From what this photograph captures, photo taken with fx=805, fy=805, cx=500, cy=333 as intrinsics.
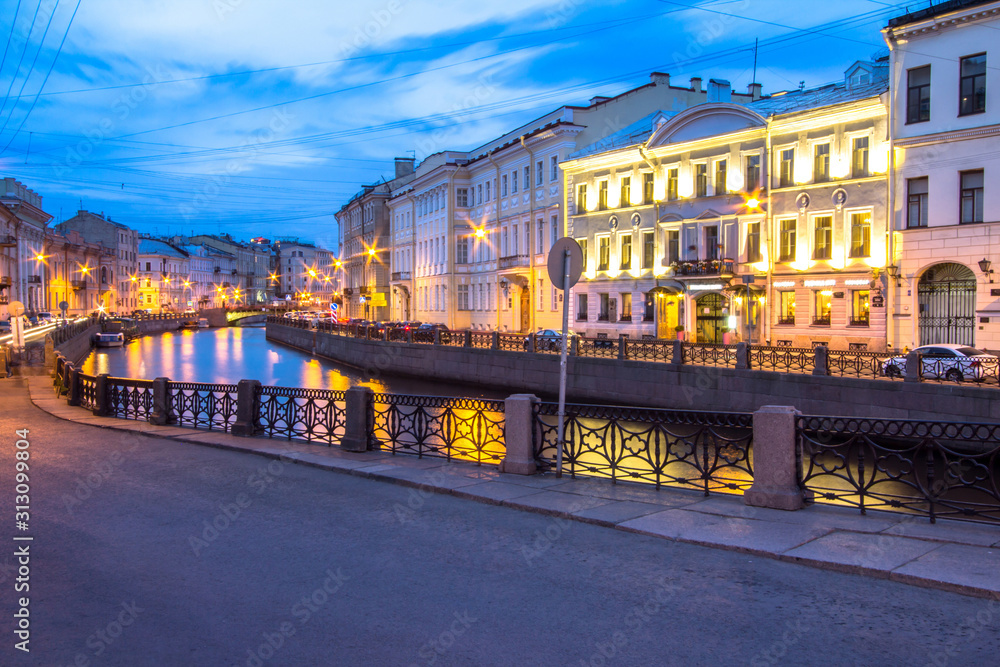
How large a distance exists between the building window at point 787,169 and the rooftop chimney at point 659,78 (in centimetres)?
1365

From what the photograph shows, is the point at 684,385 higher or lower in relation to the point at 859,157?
lower

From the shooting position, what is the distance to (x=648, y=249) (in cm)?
3862

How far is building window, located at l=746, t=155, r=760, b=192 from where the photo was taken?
33.3 meters

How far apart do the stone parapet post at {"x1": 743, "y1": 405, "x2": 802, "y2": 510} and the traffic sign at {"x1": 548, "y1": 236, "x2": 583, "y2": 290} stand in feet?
8.99

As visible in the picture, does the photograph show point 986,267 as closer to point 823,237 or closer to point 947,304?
point 947,304

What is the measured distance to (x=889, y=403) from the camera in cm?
1931

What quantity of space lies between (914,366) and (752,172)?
1651cm

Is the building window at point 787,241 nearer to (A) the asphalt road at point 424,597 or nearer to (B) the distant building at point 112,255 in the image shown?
(A) the asphalt road at point 424,597

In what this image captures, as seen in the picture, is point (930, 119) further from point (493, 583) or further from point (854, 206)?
point (493, 583)

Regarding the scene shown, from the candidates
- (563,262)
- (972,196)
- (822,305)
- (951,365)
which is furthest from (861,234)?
(563,262)

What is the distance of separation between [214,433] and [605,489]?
8542 mm

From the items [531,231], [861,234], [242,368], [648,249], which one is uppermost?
[531,231]

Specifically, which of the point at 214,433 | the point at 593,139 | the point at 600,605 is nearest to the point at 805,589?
the point at 600,605

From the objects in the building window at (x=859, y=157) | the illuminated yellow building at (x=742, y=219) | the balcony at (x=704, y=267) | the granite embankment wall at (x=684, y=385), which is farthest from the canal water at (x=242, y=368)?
the building window at (x=859, y=157)
